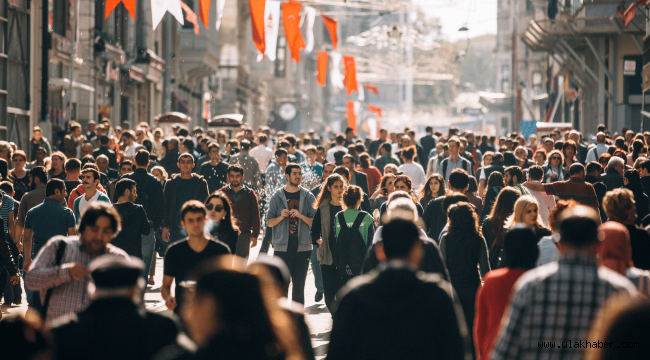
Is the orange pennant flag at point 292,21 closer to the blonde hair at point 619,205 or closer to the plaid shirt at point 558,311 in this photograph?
the blonde hair at point 619,205

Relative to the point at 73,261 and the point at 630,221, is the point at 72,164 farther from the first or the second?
the point at 630,221

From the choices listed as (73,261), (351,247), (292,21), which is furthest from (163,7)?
(73,261)

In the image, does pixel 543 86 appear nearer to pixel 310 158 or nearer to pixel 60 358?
pixel 310 158

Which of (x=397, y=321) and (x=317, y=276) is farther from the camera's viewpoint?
(x=317, y=276)

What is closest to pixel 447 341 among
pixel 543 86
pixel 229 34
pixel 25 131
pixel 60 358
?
pixel 60 358

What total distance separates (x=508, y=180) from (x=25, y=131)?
1319 cm

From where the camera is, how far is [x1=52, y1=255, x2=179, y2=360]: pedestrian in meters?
3.65

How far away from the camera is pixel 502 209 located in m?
7.88

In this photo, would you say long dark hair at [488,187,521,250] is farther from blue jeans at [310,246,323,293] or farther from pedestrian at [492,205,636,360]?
pedestrian at [492,205,636,360]

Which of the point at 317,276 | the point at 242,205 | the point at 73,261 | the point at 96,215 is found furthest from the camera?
the point at 317,276

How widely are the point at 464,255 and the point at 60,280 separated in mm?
2984

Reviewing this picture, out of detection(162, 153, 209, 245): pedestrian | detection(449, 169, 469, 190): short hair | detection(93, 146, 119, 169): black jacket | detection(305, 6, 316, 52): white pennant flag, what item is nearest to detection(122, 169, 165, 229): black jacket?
detection(162, 153, 209, 245): pedestrian

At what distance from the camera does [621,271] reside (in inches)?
214

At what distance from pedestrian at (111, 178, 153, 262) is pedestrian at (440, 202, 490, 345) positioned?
9.91ft
